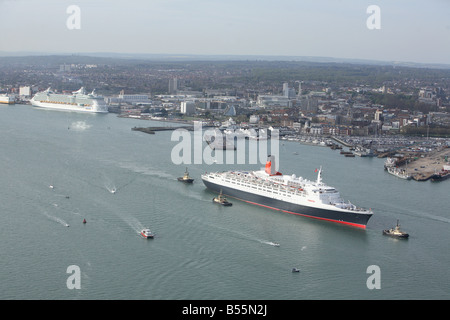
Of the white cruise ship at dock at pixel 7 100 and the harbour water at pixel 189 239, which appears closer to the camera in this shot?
the harbour water at pixel 189 239

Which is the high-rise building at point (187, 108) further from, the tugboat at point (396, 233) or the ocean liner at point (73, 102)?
the tugboat at point (396, 233)

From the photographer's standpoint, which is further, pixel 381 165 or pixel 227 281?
pixel 381 165

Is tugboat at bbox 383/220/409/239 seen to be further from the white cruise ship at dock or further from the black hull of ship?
the white cruise ship at dock

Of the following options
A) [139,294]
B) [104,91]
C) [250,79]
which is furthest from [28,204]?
[250,79]

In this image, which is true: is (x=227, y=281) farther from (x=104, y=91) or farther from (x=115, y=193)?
(x=104, y=91)

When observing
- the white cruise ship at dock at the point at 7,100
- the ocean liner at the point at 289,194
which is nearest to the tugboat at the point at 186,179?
the ocean liner at the point at 289,194
